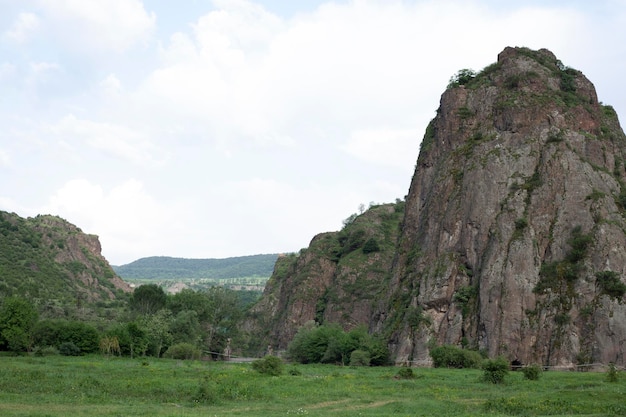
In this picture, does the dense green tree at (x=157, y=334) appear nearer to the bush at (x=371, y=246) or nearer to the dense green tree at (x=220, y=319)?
the dense green tree at (x=220, y=319)

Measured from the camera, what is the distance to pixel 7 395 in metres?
38.8

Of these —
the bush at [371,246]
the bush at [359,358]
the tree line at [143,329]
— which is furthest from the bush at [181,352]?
the bush at [371,246]

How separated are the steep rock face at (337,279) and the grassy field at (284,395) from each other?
308 feet

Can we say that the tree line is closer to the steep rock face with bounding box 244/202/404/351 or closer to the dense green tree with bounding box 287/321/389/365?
the dense green tree with bounding box 287/321/389/365

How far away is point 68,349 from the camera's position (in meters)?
80.8

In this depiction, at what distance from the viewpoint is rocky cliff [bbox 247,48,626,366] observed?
82.2m

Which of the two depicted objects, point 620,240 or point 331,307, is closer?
point 620,240

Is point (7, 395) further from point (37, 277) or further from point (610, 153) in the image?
point (37, 277)

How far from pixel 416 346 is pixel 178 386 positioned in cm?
5035

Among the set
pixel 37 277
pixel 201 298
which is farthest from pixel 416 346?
pixel 37 277

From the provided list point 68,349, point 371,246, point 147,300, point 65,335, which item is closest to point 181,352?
point 65,335

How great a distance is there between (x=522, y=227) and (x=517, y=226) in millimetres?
654

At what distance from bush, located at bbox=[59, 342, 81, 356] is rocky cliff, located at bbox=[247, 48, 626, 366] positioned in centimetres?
4161

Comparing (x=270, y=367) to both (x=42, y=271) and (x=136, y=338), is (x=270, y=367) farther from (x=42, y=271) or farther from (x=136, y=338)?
(x=42, y=271)
